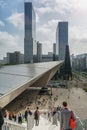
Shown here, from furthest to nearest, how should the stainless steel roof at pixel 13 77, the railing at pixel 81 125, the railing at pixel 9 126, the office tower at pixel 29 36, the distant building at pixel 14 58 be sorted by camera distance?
the distant building at pixel 14 58, the office tower at pixel 29 36, the stainless steel roof at pixel 13 77, the railing at pixel 81 125, the railing at pixel 9 126

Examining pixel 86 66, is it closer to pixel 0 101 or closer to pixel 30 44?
pixel 30 44

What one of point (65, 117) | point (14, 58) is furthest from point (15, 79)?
point (14, 58)

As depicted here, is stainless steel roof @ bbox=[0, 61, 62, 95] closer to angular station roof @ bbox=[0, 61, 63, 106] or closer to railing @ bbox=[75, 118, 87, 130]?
angular station roof @ bbox=[0, 61, 63, 106]

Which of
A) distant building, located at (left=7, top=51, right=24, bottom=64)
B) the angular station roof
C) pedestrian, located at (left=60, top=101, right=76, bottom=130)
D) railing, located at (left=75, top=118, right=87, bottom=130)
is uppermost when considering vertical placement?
pedestrian, located at (left=60, top=101, right=76, bottom=130)

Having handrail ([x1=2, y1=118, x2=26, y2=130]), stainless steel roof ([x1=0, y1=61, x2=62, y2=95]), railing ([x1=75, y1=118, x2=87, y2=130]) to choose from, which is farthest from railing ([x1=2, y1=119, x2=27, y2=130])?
stainless steel roof ([x1=0, y1=61, x2=62, y2=95])

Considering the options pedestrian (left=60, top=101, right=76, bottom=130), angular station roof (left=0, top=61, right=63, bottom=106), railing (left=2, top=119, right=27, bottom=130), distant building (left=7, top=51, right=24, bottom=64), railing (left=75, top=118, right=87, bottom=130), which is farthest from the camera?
distant building (left=7, top=51, right=24, bottom=64)

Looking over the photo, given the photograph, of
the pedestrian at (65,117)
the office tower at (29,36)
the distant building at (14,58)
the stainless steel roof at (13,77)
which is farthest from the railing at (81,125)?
the distant building at (14,58)

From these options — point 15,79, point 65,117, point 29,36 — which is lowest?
point 15,79

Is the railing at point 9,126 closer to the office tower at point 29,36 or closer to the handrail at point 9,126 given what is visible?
the handrail at point 9,126

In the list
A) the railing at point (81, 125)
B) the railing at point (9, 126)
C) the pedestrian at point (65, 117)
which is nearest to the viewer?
the pedestrian at point (65, 117)

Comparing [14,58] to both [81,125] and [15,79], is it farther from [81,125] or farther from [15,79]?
[81,125]

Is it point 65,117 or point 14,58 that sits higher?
point 65,117
